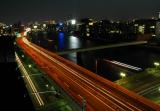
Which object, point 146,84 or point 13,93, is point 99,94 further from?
point 13,93

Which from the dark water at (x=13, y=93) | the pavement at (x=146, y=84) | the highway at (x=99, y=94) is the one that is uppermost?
the highway at (x=99, y=94)

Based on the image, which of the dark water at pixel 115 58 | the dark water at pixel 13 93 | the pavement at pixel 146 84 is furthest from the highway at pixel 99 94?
the dark water at pixel 115 58

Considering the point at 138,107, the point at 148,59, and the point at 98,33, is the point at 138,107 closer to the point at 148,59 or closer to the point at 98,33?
the point at 148,59

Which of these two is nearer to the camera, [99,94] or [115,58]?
[99,94]

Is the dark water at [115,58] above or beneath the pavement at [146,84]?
beneath

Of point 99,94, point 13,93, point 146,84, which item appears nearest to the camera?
point 99,94

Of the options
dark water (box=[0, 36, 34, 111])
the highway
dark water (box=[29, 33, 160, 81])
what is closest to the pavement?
the highway

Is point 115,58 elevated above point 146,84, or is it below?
below

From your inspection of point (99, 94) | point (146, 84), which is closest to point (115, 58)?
point (146, 84)

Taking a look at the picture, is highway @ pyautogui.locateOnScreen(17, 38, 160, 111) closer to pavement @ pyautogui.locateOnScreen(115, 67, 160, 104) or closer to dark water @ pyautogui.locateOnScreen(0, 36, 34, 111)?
pavement @ pyautogui.locateOnScreen(115, 67, 160, 104)

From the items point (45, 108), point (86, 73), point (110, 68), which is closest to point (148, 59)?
point (110, 68)

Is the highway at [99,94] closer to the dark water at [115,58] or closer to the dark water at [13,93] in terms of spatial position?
the dark water at [13,93]
